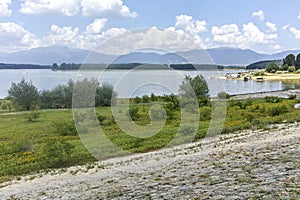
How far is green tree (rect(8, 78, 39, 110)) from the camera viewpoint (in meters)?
55.6

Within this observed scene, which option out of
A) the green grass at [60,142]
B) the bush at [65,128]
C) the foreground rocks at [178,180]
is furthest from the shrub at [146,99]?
the foreground rocks at [178,180]

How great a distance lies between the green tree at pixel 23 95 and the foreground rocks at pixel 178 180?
43989 millimetres

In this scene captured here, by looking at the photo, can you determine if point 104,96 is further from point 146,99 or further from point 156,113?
point 156,113

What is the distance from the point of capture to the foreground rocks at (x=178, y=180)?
757 centimetres

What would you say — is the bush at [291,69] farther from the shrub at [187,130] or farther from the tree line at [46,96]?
the shrub at [187,130]

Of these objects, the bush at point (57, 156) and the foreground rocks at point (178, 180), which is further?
the bush at point (57, 156)

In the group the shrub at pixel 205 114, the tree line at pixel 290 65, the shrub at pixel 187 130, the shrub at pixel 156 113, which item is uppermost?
the tree line at pixel 290 65

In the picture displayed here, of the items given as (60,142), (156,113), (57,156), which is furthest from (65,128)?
(57,156)

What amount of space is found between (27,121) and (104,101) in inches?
626

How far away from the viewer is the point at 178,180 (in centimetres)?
975

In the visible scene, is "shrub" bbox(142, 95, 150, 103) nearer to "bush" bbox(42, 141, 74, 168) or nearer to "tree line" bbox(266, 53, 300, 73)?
"bush" bbox(42, 141, 74, 168)

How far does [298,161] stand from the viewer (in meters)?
9.71

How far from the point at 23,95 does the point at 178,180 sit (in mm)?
51236

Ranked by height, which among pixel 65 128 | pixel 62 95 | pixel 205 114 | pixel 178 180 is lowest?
pixel 205 114
